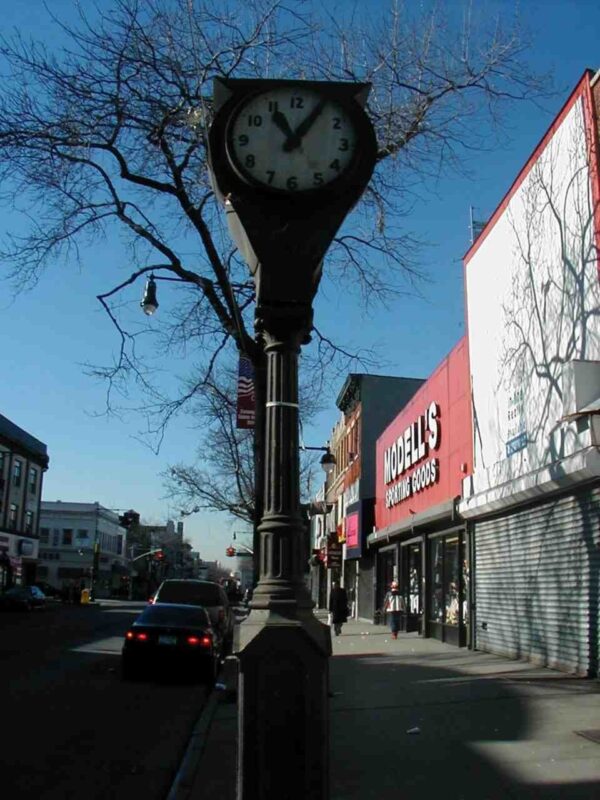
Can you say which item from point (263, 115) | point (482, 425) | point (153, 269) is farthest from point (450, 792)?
point (482, 425)

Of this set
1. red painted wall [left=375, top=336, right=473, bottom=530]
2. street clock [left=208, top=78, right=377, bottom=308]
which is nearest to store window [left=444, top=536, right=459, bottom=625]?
red painted wall [left=375, top=336, right=473, bottom=530]

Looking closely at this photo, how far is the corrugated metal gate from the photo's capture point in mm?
12180

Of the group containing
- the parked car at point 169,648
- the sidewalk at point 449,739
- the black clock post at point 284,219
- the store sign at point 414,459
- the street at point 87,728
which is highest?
the store sign at point 414,459

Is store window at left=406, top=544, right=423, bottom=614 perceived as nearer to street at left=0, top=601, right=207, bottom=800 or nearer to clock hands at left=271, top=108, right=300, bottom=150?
street at left=0, top=601, right=207, bottom=800

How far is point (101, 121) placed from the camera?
38.0 ft

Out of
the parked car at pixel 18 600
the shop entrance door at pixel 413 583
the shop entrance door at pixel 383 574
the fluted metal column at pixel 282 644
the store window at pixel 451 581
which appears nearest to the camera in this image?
the fluted metal column at pixel 282 644

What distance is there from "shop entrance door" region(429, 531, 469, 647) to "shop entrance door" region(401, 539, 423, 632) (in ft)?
4.44

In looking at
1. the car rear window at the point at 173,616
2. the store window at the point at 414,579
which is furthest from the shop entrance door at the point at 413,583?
the car rear window at the point at 173,616

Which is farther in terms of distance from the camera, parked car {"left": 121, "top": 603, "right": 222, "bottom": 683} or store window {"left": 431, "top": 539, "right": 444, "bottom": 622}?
store window {"left": 431, "top": 539, "right": 444, "bottom": 622}

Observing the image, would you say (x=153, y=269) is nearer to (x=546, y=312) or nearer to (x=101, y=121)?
(x=101, y=121)

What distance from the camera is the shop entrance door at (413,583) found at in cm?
2490

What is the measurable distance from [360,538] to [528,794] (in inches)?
1143

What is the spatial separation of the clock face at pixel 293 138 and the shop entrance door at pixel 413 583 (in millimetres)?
20968

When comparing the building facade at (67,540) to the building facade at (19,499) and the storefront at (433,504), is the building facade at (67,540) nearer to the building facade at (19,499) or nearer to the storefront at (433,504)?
the building facade at (19,499)
